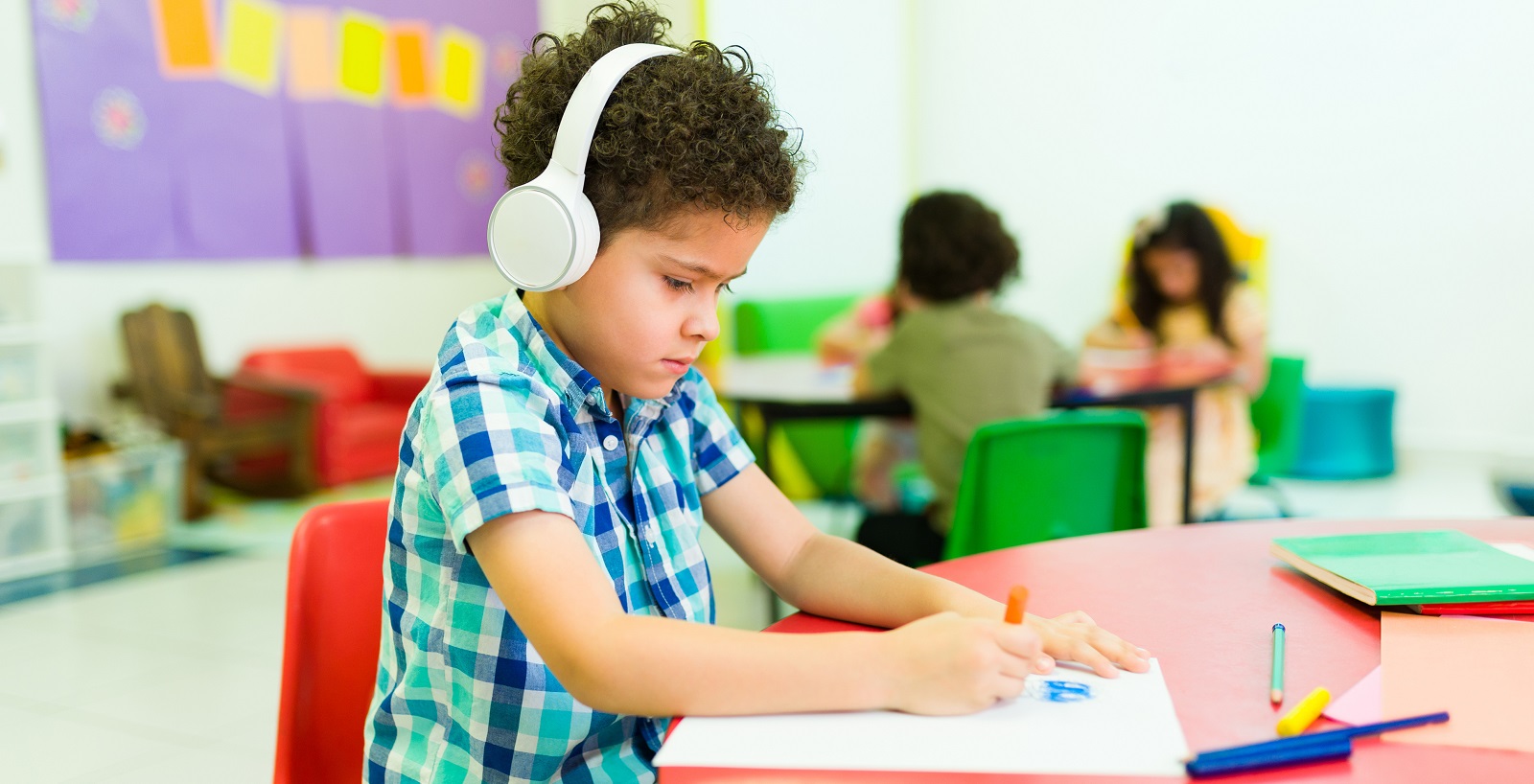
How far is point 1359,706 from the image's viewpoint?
696 millimetres

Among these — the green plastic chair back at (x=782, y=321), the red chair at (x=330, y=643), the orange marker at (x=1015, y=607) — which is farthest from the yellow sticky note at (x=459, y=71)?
the orange marker at (x=1015, y=607)

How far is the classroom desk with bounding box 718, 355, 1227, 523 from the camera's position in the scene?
2.31m

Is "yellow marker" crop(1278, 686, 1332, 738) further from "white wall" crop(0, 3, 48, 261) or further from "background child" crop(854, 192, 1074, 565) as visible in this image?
"white wall" crop(0, 3, 48, 261)

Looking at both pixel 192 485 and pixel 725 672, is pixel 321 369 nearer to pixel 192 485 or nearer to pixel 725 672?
pixel 192 485

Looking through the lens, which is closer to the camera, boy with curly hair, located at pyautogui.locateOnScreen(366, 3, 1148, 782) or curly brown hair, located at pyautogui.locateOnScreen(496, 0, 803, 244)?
boy with curly hair, located at pyautogui.locateOnScreen(366, 3, 1148, 782)

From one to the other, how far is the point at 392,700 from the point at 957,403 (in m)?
1.54

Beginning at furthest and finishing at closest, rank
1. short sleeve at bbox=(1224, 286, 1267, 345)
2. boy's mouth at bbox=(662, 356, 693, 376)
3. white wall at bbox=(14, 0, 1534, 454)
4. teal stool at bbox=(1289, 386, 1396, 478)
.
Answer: teal stool at bbox=(1289, 386, 1396, 478) → white wall at bbox=(14, 0, 1534, 454) → short sleeve at bbox=(1224, 286, 1267, 345) → boy's mouth at bbox=(662, 356, 693, 376)

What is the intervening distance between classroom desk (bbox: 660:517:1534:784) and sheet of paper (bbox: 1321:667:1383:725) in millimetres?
11

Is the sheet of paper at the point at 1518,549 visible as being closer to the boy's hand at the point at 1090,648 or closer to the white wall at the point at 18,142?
the boy's hand at the point at 1090,648

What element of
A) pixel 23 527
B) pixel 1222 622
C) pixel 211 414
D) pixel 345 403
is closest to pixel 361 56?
pixel 345 403

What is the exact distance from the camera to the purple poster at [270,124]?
167 inches

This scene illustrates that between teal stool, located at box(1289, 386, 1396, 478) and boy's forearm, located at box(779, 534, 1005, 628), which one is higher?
boy's forearm, located at box(779, 534, 1005, 628)

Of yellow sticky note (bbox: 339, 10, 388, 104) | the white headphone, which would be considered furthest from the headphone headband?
yellow sticky note (bbox: 339, 10, 388, 104)

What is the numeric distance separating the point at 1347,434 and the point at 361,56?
4.55 m
